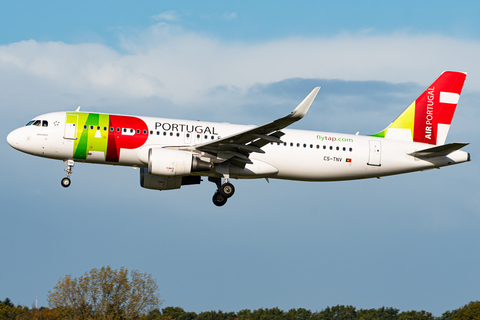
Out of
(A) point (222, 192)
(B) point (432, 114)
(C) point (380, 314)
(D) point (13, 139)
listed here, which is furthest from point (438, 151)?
(C) point (380, 314)

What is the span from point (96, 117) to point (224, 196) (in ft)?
27.0

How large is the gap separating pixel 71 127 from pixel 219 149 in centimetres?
786

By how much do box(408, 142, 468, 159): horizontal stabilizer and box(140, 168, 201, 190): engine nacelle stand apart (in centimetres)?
1303

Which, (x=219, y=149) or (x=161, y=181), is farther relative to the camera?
(x=161, y=181)

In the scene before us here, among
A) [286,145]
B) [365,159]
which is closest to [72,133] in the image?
[286,145]

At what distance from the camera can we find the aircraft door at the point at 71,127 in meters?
31.2

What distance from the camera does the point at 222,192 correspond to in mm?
33281

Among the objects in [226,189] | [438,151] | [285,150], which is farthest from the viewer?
[438,151]

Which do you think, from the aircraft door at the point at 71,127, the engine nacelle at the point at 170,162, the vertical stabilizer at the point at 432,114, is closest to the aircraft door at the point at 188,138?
the engine nacelle at the point at 170,162

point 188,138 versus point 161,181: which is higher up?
point 188,138

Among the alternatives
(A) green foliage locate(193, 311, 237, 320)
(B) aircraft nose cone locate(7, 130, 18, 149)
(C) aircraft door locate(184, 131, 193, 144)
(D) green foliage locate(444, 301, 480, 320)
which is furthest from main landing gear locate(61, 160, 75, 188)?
(A) green foliage locate(193, 311, 237, 320)

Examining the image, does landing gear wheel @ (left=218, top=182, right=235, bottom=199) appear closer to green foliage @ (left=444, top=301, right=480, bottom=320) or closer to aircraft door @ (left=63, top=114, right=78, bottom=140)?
aircraft door @ (left=63, top=114, right=78, bottom=140)

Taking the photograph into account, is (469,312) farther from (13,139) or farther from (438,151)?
(13,139)

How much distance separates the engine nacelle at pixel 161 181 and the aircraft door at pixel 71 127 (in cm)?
543
